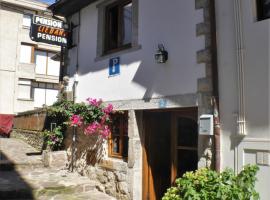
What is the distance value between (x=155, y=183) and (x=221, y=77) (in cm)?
288

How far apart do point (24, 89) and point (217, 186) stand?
21948 mm

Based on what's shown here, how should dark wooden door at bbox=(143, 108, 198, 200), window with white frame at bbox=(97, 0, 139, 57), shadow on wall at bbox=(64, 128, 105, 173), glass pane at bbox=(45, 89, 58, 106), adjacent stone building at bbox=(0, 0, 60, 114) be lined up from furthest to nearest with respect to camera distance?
glass pane at bbox=(45, 89, 58, 106) < adjacent stone building at bbox=(0, 0, 60, 114) < shadow on wall at bbox=(64, 128, 105, 173) < window with white frame at bbox=(97, 0, 139, 57) < dark wooden door at bbox=(143, 108, 198, 200)

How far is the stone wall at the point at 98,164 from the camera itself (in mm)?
7145

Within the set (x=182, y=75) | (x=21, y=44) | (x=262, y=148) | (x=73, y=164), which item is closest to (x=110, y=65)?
(x=182, y=75)

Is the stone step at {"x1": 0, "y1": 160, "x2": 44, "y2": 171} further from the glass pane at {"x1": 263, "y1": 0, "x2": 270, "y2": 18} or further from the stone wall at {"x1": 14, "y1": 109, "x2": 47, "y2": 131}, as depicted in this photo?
the glass pane at {"x1": 263, "y1": 0, "x2": 270, "y2": 18}

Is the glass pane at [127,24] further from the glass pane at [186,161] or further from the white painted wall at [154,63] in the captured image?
the glass pane at [186,161]

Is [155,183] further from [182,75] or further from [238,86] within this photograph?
[238,86]

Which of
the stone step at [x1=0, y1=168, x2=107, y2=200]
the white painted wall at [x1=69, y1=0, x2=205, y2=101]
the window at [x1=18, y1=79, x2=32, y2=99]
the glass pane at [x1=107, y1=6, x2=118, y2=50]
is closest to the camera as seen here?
the white painted wall at [x1=69, y1=0, x2=205, y2=101]

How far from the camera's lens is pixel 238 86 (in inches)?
189

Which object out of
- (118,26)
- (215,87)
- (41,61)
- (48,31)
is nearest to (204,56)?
(215,87)

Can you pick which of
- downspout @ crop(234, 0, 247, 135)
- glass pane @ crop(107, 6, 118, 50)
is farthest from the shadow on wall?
downspout @ crop(234, 0, 247, 135)

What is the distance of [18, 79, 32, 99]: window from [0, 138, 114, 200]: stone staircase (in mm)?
14209

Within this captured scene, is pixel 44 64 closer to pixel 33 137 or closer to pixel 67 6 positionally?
pixel 33 137

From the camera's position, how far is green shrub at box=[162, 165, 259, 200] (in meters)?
4.04
